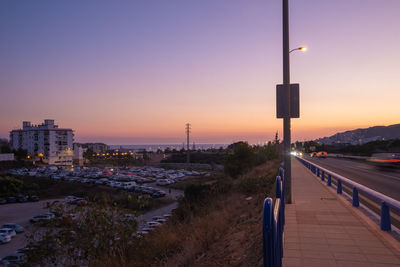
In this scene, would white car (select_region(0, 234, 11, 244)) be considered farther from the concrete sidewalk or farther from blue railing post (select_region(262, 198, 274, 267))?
blue railing post (select_region(262, 198, 274, 267))

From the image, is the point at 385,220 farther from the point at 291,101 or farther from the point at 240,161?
the point at 240,161

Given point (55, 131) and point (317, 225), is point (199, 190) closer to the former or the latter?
point (317, 225)

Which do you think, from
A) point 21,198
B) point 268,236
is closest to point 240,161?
point 268,236

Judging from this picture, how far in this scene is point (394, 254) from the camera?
4.70 metres

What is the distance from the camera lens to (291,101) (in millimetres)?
9047

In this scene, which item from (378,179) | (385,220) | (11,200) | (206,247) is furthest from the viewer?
(11,200)

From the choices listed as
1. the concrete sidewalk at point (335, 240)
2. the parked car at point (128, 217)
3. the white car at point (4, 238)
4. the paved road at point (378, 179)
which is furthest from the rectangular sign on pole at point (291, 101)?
the white car at point (4, 238)

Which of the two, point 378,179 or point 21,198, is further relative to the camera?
point 21,198

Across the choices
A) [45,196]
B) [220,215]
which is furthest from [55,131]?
[220,215]

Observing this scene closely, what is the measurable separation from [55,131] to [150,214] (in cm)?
9269

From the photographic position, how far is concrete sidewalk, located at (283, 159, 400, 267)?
447 cm

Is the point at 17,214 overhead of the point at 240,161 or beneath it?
beneath

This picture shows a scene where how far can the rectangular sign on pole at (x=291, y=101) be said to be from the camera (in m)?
8.77

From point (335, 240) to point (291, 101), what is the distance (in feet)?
15.8
